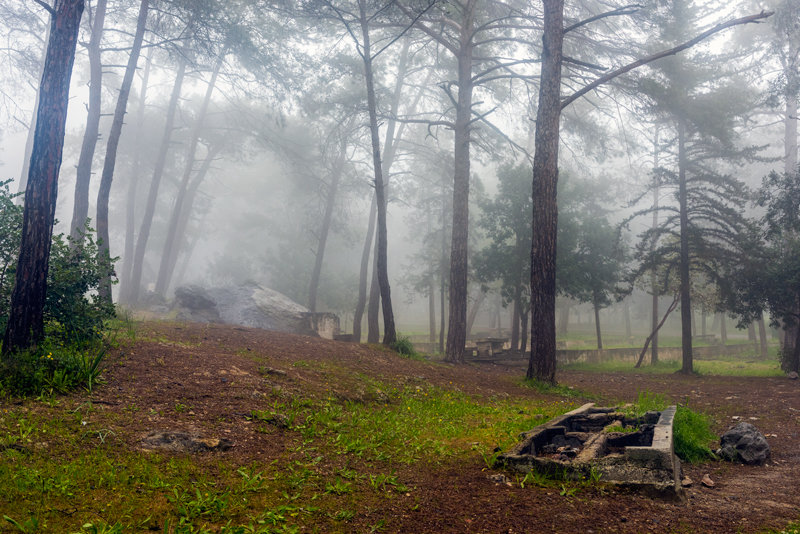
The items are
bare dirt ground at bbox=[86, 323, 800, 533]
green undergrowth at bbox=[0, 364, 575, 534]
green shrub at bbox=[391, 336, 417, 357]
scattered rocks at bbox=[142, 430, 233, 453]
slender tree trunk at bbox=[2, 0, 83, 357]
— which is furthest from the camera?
green shrub at bbox=[391, 336, 417, 357]

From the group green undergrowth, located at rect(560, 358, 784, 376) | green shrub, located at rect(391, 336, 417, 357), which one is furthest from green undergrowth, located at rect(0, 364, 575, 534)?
green undergrowth, located at rect(560, 358, 784, 376)

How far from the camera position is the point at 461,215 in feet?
47.1

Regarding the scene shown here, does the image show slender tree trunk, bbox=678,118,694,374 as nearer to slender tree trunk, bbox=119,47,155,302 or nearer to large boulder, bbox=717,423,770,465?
large boulder, bbox=717,423,770,465

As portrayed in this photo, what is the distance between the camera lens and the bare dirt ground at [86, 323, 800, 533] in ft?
11.8

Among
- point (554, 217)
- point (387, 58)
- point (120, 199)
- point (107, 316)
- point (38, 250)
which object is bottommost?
point (107, 316)

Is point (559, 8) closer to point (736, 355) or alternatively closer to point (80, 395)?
point (80, 395)

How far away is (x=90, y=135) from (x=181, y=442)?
13581 millimetres

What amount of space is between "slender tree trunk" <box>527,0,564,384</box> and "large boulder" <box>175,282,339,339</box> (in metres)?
8.66

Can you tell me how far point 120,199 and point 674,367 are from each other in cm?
4066

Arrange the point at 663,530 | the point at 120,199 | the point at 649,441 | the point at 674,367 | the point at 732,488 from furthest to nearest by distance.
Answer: the point at 120,199, the point at 674,367, the point at 649,441, the point at 732,488, the point at 663,530

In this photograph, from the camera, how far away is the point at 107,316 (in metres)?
6.76

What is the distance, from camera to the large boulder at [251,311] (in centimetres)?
1661

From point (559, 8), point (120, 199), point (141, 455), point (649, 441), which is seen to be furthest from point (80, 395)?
point (120, 199)

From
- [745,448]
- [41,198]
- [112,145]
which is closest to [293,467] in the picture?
[41,198]
